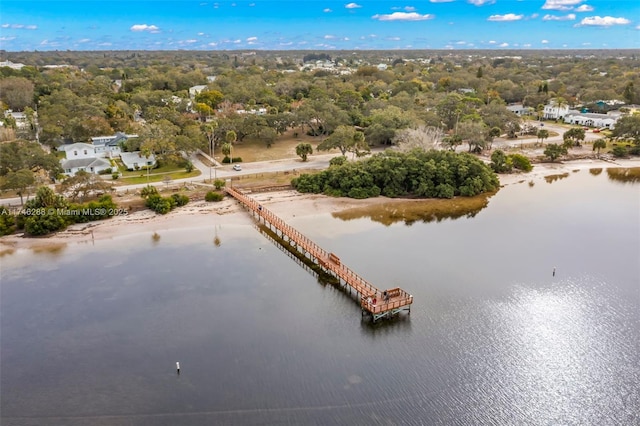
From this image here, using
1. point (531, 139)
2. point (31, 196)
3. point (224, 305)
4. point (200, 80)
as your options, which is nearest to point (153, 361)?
point (224, 305)

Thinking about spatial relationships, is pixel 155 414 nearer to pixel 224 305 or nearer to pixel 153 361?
pixel 153 361

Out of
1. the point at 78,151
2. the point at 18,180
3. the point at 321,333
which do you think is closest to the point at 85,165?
the point at 78,151

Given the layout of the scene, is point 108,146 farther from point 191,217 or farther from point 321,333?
point 321,333

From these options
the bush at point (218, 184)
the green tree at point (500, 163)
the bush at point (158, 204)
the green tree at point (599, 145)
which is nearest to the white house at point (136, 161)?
the bush at point (218, 184)

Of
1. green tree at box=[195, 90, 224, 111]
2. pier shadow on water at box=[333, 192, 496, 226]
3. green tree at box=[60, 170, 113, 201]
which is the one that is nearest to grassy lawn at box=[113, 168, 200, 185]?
green tree at box=[60, 170, 113, 201]

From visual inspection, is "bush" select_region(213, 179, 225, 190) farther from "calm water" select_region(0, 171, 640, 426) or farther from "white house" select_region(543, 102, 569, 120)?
"white house" select_region(543, 102, 569, 120)
